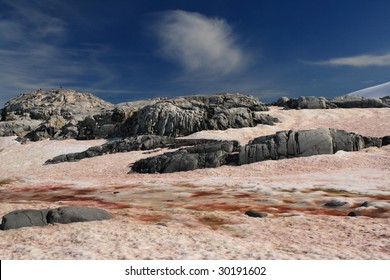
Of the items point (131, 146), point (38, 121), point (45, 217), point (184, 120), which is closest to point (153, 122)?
point (184, 120)

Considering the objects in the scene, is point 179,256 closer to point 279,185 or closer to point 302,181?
point 279,185

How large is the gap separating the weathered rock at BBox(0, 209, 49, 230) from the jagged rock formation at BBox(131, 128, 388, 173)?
20718 mm

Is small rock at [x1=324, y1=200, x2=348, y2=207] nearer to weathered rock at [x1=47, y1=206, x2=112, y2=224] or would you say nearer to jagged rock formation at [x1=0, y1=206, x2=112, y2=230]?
weathered rock at [x1=47, y1=206, x2=112, y2=224]

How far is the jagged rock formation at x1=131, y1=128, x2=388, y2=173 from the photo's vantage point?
111ft

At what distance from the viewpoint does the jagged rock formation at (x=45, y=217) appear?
12.3 m

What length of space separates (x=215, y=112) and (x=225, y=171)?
27487mm

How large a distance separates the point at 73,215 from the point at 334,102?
229 ft

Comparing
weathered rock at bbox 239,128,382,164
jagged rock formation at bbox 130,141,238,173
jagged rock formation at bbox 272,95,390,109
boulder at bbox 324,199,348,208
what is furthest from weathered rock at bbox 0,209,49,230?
jagged rock formation at bbox 272,95,390,109

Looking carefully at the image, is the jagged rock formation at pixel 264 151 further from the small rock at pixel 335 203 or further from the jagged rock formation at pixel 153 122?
the jagged rock formation at pixel 153 122

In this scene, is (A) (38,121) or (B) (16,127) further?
(A) (38,121)

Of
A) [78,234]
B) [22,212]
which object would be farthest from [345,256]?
[22,212]

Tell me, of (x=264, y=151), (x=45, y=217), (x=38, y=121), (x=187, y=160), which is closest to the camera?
(x=45, y=217)

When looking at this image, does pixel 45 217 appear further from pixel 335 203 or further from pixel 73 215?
pixel 335 203

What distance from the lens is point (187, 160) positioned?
34.0 m
